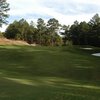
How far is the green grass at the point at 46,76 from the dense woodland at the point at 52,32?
50.3m

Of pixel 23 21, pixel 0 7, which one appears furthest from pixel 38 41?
pixel 0 7

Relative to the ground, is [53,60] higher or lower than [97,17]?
lower

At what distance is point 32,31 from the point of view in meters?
117

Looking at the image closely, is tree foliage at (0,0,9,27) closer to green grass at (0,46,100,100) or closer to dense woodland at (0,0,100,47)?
dense woodland at (0,0,100,47)

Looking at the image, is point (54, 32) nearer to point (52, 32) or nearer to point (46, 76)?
point (52, 32)

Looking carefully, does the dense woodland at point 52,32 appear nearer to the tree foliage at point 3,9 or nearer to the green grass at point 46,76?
the tree foliage at point 3,9

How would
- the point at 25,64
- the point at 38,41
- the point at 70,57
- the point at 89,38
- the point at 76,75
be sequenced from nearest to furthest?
1. the point at 76,75
2. the point at 25,64
3. the point at 70,57
4. the point at 89,38
5. the point at 38,41

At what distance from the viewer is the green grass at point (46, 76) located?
45.1 feet

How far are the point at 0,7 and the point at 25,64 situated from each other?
59.3 meters

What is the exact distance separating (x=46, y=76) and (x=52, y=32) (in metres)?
101

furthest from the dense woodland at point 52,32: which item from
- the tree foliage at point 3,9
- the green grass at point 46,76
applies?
the green grass at point 46,76

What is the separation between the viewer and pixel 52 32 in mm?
122750

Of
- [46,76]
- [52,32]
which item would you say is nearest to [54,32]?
[52,32]

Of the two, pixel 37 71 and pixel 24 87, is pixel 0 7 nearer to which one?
pixel 37 71
